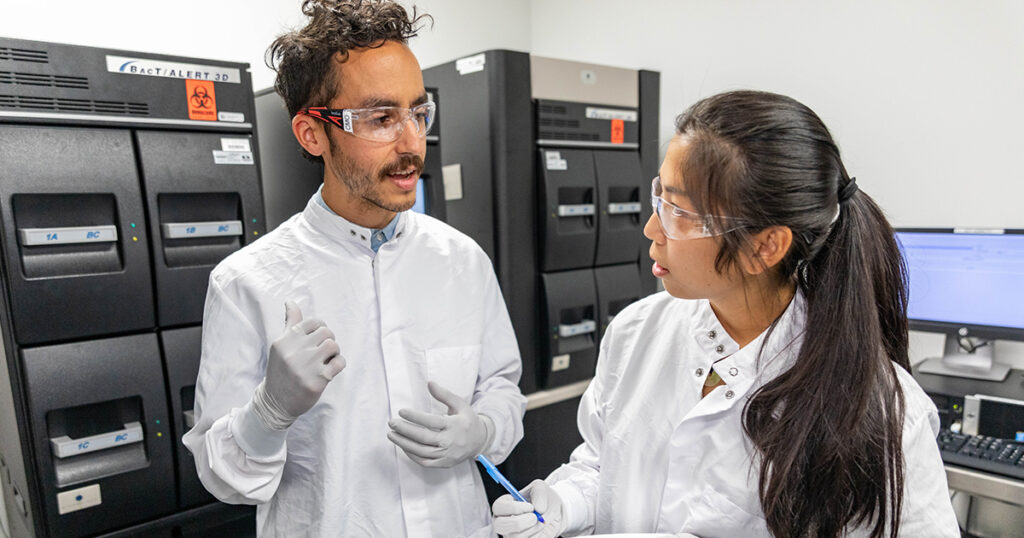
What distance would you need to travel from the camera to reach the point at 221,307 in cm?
111

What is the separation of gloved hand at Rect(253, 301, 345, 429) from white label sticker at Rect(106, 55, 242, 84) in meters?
0.86

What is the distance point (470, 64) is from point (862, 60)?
4.72 ft

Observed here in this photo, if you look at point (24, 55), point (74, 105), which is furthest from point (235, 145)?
point (24, 55)

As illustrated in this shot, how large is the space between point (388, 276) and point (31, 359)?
2.81 ft

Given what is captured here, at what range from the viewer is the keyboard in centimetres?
151

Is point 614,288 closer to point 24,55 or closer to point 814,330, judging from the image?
point 814,330

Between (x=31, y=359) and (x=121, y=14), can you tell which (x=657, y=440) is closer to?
(x=31, y=359)

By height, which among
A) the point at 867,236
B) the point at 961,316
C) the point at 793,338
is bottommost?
the point at 961,316

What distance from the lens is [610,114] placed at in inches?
89.8

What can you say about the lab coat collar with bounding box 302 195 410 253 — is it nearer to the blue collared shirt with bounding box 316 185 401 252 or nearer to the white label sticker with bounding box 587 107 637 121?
the blue collared shirt with bounding box 316 185 401 252

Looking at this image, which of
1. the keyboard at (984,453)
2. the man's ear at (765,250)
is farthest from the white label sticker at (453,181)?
the keyboard at (984,453)

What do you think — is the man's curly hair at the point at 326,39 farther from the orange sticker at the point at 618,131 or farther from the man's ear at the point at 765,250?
the orange sticker at the point at 618,131

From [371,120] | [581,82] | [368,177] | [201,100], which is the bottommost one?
[368,177]

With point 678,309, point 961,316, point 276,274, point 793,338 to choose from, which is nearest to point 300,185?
point 276,274
